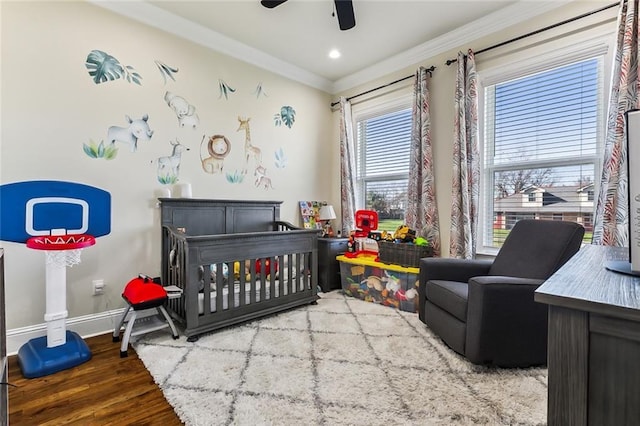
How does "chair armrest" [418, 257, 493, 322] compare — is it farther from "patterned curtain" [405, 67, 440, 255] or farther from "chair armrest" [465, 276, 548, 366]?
"patterned curtain" [405, 67, 440, 255]

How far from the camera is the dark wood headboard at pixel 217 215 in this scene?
2783 millimetres

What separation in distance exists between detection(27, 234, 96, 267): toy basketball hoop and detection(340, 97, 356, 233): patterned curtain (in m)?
2.75

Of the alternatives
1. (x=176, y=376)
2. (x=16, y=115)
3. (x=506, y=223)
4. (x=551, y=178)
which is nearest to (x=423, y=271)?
(x=506, y=223)

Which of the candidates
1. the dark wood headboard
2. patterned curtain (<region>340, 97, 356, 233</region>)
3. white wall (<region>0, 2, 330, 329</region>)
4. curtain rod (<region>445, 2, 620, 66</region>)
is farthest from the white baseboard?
curtain rod (<region>445, 2, 620, 66</region>)

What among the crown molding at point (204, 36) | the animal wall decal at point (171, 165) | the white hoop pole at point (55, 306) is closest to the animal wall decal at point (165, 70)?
the crown molding at point (204, 36)

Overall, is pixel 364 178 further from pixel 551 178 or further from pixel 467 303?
pixel 467 303

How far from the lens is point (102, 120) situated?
2451 mm

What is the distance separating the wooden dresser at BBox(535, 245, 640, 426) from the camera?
1.84 ft

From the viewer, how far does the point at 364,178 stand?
409 centimetres

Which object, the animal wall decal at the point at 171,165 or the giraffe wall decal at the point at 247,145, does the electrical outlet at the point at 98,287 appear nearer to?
the animal wall decal at the point at 171,165

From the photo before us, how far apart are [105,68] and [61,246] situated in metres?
1.49

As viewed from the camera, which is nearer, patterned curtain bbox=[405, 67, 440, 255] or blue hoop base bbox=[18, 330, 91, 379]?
blue hoop base bbox=[18, 330, 91, 379]

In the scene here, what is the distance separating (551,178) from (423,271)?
1387 mm

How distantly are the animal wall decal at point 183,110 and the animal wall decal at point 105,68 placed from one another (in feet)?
1.05
